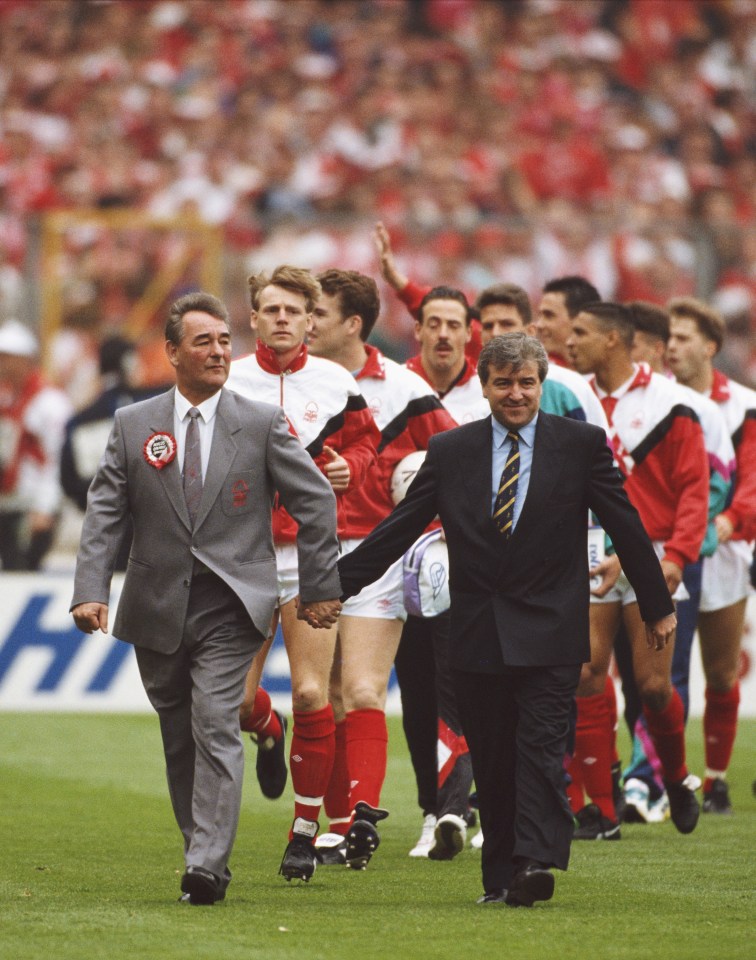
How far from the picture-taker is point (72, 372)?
1777cm

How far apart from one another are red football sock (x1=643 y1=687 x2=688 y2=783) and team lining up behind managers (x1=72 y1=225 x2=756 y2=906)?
0.01 meters

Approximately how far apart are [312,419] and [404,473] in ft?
2.14

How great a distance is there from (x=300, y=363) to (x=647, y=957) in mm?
2914

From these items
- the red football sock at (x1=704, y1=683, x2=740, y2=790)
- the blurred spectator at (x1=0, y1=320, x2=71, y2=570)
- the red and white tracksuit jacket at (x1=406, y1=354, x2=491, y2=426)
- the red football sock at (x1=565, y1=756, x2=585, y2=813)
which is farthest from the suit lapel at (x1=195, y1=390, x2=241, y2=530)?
the blurred spectator at (x1=0, y1=320, x2=71, y2=570)

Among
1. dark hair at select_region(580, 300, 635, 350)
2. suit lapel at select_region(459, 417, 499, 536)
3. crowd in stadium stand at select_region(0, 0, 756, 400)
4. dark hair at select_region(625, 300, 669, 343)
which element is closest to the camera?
suit lapel at select_region(459, 417, 499, 536)

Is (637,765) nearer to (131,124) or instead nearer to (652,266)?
(652,266)

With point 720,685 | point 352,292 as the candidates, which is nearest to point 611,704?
point 720,685

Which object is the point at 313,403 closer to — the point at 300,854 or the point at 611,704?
the point at 300,854

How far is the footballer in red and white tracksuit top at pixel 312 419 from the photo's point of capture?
712 centimetres

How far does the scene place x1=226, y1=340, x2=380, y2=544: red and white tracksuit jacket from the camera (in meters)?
7.26

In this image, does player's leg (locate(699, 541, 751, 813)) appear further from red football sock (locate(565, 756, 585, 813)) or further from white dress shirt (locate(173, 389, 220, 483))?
white dress shirt (locate(173, 389, 220, 483))

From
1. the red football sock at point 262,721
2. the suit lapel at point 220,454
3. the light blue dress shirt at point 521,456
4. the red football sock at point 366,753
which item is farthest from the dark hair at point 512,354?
the red football sock at point 262,721

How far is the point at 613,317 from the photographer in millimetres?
8492

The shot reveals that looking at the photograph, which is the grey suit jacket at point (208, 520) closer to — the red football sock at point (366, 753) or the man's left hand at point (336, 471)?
the man's left hand at point (336, 471)
